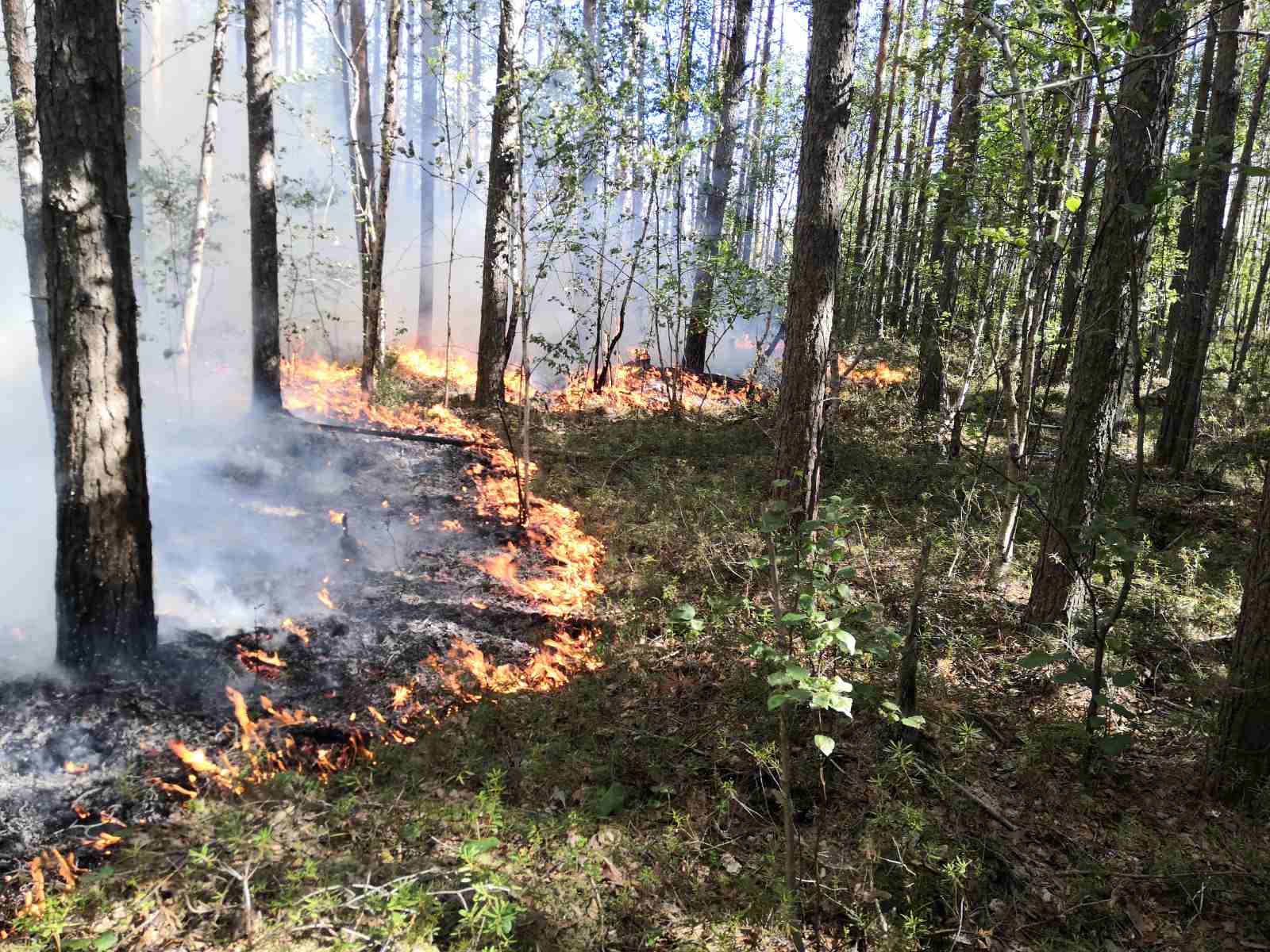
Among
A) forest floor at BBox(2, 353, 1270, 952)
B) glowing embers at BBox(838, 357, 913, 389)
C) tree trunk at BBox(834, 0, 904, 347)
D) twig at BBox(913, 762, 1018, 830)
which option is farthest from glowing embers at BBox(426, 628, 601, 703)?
glowing embers at BBox(838, 357, 913, 389)

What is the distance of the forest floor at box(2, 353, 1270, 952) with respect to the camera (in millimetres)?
3334

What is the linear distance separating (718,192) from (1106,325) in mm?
9982

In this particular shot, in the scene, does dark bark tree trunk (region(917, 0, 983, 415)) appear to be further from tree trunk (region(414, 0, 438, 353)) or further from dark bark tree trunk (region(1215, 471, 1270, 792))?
tree trunk (region(414, 0, 438, 353))

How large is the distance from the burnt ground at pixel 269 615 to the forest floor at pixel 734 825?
60 centimetres

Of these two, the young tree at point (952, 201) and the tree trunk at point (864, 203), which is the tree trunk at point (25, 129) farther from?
the tree trunk at point (864, 203)

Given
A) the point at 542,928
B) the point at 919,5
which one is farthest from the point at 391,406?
the point at 919,5

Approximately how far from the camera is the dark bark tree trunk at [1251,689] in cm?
384

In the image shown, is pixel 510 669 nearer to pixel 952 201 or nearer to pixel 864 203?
pixel 952 201

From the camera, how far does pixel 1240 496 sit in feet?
29.3

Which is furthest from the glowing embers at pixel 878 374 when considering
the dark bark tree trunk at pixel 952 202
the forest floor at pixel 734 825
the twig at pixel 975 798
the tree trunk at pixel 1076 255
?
the twig at pixel 975 798

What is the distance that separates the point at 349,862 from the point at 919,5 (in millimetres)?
26287

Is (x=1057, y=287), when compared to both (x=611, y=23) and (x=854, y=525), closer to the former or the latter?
(x=854, y=525)

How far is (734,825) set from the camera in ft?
13.4

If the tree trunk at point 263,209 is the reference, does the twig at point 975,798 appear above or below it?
below
